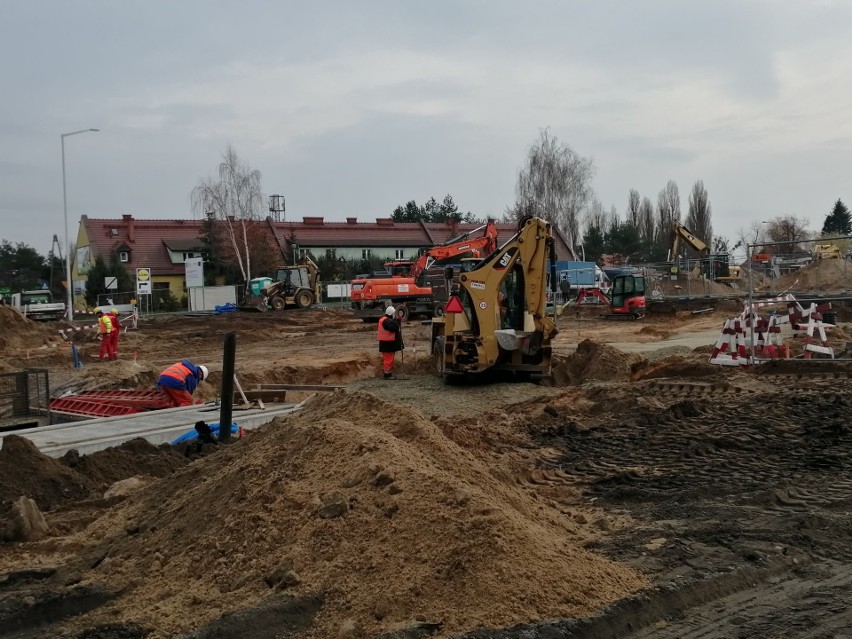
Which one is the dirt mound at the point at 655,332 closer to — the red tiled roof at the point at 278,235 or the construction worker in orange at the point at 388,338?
the construction worker in orange at the point at 388,338

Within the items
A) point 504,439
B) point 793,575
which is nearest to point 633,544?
point 793,575

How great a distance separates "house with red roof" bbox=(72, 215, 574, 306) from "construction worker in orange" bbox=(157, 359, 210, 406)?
153 ft

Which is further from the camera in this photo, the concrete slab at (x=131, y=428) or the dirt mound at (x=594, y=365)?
the dirt mound at (x=594, y=365)

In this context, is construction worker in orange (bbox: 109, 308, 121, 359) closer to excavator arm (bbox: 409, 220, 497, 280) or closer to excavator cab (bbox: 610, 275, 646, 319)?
excavator arm (bbox: 409, 220, 497, 280)

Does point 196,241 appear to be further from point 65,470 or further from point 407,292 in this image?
point 65,470

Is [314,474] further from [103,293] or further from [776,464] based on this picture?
[103,293]

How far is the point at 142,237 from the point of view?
215 feet

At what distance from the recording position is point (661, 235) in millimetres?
81938

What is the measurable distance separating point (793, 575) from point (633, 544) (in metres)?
1.03

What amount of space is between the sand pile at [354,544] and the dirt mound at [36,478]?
6.34 ft

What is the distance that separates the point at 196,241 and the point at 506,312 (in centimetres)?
5272

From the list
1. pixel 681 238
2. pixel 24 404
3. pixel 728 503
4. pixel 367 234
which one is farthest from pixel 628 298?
pixel 367 234

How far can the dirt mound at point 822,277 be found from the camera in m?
20.3

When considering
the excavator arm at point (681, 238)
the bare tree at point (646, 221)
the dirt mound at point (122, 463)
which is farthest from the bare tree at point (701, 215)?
the dirt mound at point (122, 463)
